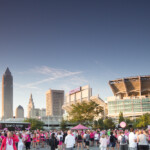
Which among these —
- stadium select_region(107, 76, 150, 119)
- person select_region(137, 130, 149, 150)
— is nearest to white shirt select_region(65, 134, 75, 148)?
person select_region(137, 130, 149, 150)

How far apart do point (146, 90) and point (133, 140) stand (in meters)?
116

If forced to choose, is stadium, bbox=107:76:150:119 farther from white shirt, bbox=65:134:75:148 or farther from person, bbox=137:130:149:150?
white shirt, bbox=65:134:75:148

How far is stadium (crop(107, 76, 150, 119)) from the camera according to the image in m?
117

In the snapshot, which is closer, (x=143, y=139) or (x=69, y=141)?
(x=143, y=139)

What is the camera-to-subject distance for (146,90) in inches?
5015

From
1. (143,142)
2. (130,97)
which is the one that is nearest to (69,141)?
(143,142)

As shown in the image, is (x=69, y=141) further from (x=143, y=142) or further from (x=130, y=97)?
(x=130, y=97)

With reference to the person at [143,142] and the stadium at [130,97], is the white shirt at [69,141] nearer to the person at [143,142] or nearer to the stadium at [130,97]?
the person at [143,142]

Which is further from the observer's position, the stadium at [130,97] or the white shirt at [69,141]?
the stadium at [130,97]

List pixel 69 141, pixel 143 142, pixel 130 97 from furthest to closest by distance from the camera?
pixel 130 97
pixel 69 141
pixel 143 142

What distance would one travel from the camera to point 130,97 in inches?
4865

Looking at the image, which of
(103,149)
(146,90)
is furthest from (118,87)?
(103,149)

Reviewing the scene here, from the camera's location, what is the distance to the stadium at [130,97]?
117188 mm

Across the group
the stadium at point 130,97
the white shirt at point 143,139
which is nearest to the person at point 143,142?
the white shirt at point 143,139
